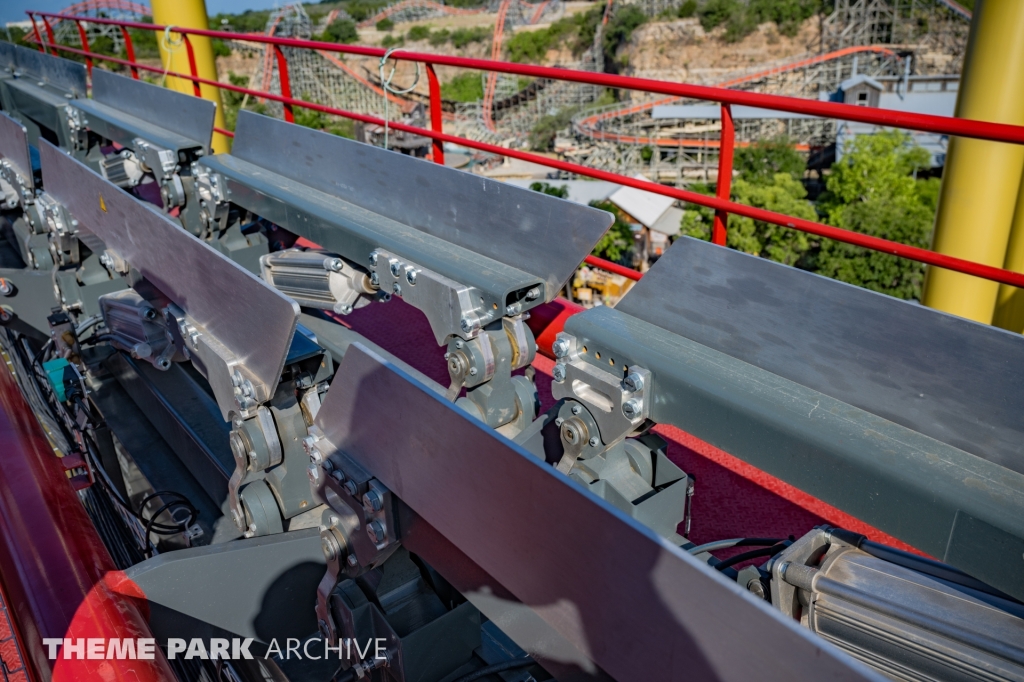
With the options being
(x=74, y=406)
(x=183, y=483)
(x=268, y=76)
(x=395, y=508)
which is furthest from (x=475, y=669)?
(x=268, y=76)

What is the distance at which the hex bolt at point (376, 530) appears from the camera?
1408 millimetres

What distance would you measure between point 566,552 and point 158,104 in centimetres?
423

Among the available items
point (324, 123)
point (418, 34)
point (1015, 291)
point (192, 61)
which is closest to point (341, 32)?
point (418, 34)

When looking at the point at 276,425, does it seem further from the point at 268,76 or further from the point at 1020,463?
the point at 268,76

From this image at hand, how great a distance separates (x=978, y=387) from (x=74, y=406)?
3.23 metres

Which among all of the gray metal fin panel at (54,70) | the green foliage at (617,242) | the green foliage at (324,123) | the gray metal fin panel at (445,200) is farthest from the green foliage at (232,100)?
the gray metal fin panel at (445,200)

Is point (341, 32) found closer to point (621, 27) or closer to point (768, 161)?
point (621, 27)

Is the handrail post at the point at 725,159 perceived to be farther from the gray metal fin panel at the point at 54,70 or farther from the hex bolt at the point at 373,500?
the gray metal fin panel at the point at 54,70

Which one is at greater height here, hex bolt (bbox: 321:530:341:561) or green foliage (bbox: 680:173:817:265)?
hex bolt (bbox: 321:530:341:561)

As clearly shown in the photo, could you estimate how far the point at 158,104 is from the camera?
432 centimetres

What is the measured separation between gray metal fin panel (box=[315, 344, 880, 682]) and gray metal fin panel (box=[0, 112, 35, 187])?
326cm

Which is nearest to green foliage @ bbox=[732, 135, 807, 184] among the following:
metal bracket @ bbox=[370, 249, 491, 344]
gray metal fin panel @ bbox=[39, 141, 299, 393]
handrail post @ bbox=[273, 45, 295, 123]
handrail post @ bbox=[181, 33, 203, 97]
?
handrail post @ bbox=[181, 33, 203, 97]

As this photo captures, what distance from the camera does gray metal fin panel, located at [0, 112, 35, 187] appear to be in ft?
12.3

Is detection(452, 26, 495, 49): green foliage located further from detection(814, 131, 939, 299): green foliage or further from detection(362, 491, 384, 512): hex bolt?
detection(362, 491, 384, 512): hex bolt
